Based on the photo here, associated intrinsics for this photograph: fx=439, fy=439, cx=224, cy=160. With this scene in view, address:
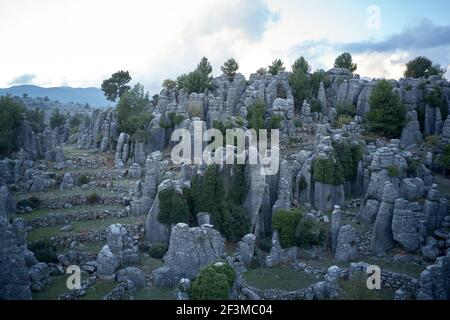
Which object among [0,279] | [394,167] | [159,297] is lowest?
[159,297]

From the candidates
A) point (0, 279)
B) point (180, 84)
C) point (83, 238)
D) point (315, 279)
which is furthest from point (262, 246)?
point (180, 84)

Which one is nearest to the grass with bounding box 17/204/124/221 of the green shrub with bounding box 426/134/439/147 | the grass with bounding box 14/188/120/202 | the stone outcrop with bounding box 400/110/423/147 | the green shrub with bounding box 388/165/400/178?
the grass with bounding box 14/188/120/202

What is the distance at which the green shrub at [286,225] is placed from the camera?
84.0 feet

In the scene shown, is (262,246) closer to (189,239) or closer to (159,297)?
(189,239)

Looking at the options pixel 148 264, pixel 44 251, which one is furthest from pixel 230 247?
pixel 44 251

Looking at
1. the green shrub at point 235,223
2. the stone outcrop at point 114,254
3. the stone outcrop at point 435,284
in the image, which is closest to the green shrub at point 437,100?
the green shrub at point 235,223

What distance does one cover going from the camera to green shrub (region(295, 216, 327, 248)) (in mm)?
25641

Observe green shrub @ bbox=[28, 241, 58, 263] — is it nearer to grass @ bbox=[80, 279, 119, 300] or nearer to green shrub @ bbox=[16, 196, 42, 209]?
grass @ bbox=[80, 279, 119, 300]

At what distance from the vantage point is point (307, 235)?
25.7m

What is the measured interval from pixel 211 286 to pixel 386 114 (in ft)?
109

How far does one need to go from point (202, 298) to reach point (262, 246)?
8.52m

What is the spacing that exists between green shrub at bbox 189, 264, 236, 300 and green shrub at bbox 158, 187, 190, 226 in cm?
775
